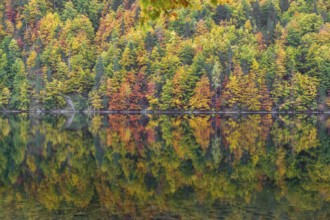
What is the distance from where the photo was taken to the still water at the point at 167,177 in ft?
82.6

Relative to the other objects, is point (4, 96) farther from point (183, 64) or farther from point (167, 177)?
point (167, 177)

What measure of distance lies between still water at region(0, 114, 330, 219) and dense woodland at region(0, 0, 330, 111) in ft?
221

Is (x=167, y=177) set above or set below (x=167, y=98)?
below

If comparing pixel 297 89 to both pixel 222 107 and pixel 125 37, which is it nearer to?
pixel 222 107

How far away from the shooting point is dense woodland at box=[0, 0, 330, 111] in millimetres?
125625

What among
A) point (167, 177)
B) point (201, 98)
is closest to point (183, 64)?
point (201, 98)

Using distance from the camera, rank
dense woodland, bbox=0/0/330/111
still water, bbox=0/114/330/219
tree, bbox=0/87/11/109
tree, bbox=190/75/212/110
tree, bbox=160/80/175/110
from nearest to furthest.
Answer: still water, bbox=0/114/330/219 < tree, bbox=190/75/212/110 < tree, bbox=160/80/175/110 < dense woodland, bbox=0/0/330/111 < tree, bbox=0/87/11/109

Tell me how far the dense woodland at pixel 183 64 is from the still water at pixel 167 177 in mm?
67365

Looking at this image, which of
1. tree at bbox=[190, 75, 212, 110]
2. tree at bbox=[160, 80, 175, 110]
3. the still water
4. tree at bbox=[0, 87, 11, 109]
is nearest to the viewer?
the still water

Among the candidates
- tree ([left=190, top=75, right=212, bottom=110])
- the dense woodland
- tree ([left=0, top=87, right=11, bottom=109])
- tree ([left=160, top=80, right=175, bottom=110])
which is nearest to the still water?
tree ([left=190, top=75, right=212, bottom=110])

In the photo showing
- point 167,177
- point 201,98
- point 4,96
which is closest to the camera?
point 167,177

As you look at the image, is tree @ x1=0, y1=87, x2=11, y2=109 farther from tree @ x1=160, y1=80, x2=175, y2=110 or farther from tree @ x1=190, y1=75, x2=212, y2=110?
tree @ x1=190, y1=75, x2=212, y2=110

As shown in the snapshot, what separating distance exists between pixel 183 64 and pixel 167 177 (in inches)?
4193

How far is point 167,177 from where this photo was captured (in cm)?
3425
